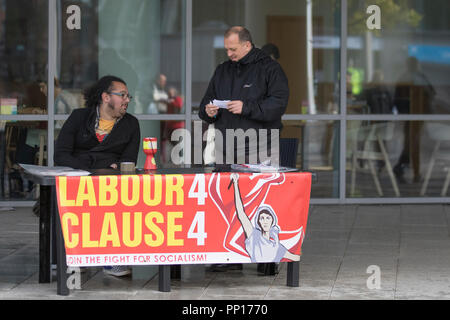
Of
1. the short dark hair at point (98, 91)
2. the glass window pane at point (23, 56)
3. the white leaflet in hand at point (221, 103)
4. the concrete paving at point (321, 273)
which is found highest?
the glass window pane at point (23, 56)

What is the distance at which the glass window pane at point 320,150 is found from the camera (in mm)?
10148

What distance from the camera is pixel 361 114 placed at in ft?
33.3

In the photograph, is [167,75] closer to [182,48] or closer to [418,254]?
[182,48]

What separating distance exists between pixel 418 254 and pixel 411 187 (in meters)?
3.36

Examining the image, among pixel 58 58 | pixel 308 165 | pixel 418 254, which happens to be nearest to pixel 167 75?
pixel 58 58

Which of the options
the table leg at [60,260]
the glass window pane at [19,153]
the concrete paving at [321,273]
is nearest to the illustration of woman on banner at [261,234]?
the concrete paving at [321,273]

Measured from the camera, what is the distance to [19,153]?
9.78m

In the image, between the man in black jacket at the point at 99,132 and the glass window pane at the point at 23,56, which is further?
the glass window pane at the point at 23,56

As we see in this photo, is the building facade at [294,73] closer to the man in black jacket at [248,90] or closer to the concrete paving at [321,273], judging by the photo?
the concrete paving at [321,273]

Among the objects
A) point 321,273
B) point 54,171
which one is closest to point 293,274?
point 321,273

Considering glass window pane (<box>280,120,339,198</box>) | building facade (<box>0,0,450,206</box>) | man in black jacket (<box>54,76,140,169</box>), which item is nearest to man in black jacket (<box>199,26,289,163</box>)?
man in black jacket (<box>54,76,140,169</box>)

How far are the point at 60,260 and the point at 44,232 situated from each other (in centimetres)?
53

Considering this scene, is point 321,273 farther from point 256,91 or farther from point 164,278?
point 256,91

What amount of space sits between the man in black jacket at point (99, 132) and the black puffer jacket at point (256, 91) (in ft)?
2.04
